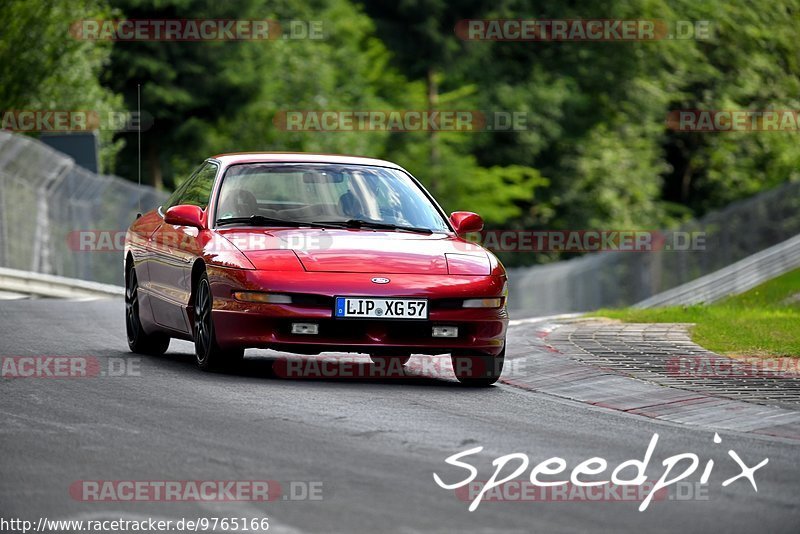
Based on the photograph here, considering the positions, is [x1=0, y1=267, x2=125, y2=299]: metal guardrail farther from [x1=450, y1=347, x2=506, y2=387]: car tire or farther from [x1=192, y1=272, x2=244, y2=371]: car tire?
[x1=450, y1=347, x2=506, y2=387]: car tire

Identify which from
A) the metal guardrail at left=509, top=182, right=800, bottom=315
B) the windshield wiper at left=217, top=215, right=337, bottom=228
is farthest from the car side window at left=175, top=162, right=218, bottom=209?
the metal guardrail at left=509, top=182, right=800, bottom=315

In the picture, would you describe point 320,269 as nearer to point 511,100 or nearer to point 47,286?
point 47,286

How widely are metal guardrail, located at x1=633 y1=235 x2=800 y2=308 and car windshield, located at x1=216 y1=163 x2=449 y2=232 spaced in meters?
20.2

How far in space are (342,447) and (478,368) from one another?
3451mm

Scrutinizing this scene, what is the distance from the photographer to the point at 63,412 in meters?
9.58

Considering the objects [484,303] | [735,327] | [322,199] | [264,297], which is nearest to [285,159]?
[322,199]

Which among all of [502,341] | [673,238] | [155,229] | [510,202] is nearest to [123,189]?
[673,238]

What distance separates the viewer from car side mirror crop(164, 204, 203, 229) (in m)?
12.1

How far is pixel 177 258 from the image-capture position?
1255cm

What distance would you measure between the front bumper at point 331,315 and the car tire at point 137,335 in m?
2.10

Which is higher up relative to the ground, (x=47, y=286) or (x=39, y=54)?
(x=39, y=54)

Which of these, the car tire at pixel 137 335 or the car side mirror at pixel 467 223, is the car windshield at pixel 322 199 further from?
the car tire at pixel 137 335

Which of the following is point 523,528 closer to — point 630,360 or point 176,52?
point 630,360

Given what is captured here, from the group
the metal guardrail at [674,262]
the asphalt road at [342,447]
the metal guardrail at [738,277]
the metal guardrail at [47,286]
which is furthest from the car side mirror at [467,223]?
the metal guardrail at [674,262]
